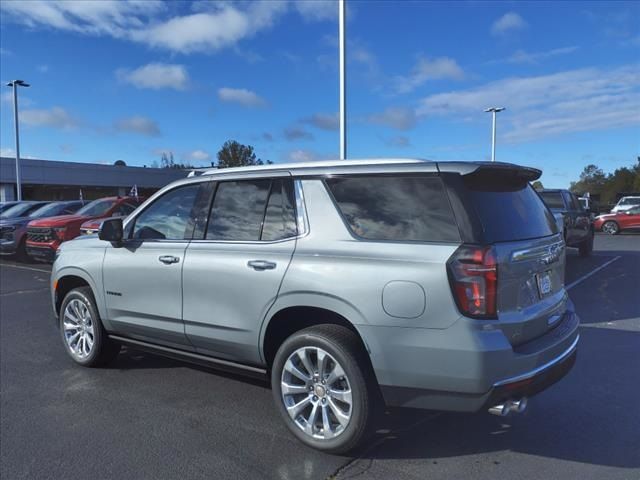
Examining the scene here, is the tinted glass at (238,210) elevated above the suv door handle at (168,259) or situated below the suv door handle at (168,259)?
above

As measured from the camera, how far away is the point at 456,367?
304 cm

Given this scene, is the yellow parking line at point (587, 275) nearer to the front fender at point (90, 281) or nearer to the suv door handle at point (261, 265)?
the suv door handle at point (261, 265)

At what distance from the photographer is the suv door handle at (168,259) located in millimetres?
4321

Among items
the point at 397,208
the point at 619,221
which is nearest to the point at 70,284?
the point at 397,208

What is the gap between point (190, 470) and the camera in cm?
336

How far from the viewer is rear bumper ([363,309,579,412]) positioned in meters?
3.02

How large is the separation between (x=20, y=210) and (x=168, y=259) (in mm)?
13948

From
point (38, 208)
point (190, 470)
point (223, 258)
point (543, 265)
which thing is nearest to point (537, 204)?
point (543, 265)

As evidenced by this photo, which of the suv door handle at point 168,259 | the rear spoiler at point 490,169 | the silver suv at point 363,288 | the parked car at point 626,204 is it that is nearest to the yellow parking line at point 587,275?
the silver suv at point 363,288

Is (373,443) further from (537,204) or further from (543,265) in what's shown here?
(537,204)

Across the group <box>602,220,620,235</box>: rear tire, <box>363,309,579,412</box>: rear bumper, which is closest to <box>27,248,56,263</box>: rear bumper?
<box>363,309,579,412</box>: rear bumper

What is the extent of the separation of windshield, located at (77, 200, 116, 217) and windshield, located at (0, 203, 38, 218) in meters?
3.18

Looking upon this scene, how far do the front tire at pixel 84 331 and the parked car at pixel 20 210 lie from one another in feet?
38.2

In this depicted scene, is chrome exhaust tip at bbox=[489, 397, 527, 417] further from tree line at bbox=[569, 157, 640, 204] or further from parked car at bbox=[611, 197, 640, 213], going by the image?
tree line at bbox=[569, 157, 640, 204]
